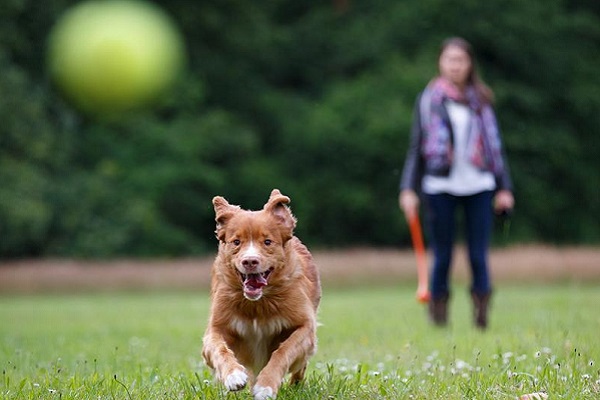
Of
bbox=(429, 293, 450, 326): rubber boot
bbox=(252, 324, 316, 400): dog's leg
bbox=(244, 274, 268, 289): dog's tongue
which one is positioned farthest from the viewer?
bbox=(429, 293, 450, 326): rubber boot

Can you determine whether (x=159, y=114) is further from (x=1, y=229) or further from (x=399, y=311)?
(x=399, y=311)

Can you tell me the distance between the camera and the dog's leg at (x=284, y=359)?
16.6ft

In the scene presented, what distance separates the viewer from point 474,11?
31375 millimetres

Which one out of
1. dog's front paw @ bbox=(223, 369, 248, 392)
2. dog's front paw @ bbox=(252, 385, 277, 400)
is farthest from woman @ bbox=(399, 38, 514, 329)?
dog's front paw @ bbox=(223, 369, 248, 392)

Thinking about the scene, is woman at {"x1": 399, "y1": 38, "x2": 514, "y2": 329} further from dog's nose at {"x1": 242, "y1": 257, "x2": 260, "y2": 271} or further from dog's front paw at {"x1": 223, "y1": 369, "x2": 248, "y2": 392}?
dog's front paw at {"x1": 223, "y1": 369, "x2": 248, "y2": 392}

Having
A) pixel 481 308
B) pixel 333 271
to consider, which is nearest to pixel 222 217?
pixel 481 308

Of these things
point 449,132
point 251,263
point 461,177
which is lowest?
point 251,263

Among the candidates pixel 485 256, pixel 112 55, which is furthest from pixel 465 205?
pixel 112 55

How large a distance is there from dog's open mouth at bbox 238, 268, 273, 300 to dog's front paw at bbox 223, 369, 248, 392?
46 centimetres

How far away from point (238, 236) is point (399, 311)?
30.2 feet

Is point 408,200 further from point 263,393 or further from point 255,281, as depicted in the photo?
point 263,393

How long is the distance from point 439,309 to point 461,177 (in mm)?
1300

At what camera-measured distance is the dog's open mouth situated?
532cm

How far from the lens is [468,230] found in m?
9.49
